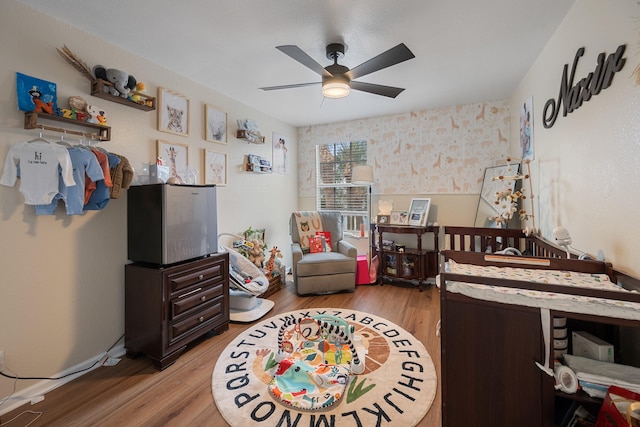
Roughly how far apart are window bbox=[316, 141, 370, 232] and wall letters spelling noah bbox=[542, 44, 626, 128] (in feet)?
8.37

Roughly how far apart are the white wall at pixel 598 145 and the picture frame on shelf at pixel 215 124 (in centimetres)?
321

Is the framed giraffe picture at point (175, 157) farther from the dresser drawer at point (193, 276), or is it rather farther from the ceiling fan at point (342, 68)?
the ceiling fan at point (342, 68)

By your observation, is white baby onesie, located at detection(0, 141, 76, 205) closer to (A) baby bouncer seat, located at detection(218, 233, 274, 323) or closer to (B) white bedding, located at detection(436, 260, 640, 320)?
(A) baby bouncer seat, located at detection(218, 233, 274, 323)

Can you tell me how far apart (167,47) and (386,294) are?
11.5 ft

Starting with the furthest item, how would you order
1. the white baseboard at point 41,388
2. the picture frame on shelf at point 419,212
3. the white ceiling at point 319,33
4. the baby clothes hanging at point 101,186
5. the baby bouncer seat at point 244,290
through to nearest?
the picture frame on shelf at point 419,212, the baby bouncer seat at point 244,290, the baby clothes hanging at point 101,186, the white ceiling at point 319,33, the white baseboard at point 41,388

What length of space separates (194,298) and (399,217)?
2887 millimetres

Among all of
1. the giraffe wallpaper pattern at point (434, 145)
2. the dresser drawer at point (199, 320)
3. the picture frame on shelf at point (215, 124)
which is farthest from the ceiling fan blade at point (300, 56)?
the giraffe wallpaper pattern at point (434, 145)

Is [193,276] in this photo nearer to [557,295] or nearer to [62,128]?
[62,128]

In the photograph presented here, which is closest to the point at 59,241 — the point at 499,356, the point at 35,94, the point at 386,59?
the point at 35,94

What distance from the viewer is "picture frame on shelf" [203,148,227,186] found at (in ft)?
10.0

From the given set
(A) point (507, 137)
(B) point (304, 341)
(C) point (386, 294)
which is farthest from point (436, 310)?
(A) point (507, 137)

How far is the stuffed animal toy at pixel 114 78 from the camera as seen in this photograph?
203 centimetres

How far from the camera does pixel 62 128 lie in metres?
1.89

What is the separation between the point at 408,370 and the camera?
6.26 ft
